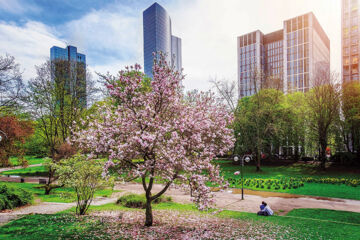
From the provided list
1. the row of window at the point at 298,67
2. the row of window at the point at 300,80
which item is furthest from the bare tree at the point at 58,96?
the row of window at the point at 298,67

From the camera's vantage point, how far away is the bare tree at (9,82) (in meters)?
20.7

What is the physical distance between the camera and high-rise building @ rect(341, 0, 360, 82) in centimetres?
8106

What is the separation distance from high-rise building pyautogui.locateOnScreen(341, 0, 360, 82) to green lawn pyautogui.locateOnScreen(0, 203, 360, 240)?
86087 mm

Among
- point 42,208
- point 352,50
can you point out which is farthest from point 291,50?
point 42,208

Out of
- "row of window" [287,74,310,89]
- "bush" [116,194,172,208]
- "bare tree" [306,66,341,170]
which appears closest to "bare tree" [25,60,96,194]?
"bush" [116,194,172,208]

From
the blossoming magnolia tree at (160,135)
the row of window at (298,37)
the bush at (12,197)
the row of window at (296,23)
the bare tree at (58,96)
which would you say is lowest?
the bush at (12,197)

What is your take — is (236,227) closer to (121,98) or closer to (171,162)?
(171,162)

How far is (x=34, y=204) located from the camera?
55.8 ft

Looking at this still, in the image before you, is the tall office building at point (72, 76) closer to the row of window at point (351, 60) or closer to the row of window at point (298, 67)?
the row of window at point (351, 60)

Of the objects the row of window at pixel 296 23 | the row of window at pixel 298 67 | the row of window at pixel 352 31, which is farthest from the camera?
the row of window at pixel 298 67

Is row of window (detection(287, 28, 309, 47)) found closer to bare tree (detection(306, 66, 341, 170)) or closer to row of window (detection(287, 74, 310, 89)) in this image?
row of window (detection(287, 74, 310, 89))

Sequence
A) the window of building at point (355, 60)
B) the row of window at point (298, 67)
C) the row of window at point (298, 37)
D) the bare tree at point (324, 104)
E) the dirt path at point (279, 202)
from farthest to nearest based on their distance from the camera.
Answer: the row of window at point (298, 67) → the row of window at point (298, 37) → the window of building at point (355, 60) → the bare tree at point (324, 104) → the dirt path at point (279, 202)

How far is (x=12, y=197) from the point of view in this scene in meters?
16.1

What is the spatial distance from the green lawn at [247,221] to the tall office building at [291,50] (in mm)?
94829
